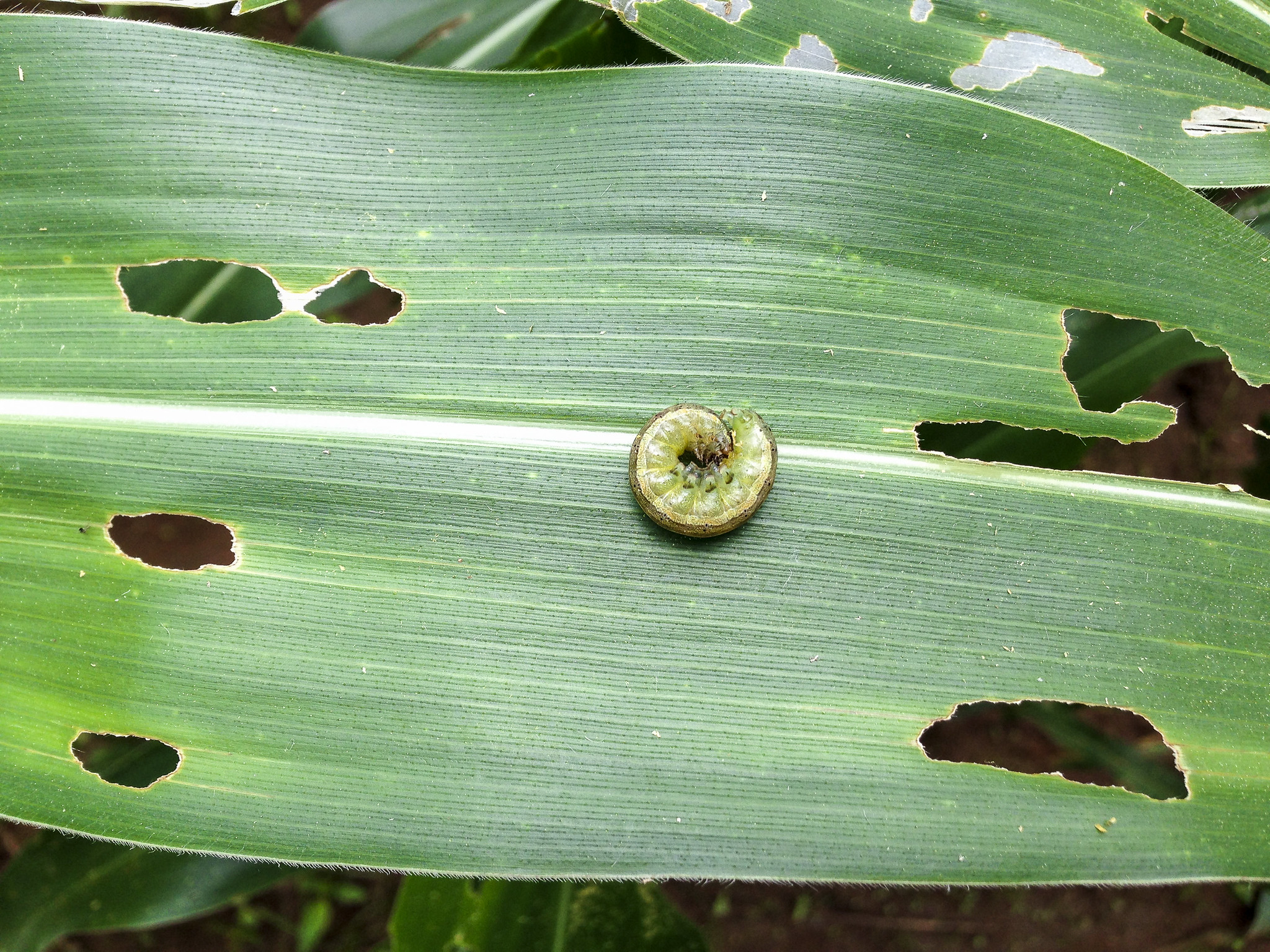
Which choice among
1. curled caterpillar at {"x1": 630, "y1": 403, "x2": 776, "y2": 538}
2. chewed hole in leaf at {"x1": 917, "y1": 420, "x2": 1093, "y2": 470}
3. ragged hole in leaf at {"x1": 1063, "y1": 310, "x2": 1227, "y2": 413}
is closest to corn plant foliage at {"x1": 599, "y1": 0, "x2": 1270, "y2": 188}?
ragged hole in leaf at {"x1": 1063, "y1": 310, "x2": 1227, "y2": 413}

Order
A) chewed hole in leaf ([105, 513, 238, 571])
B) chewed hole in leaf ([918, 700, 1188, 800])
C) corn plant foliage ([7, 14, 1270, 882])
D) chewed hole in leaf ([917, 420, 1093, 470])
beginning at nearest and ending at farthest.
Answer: corn plant foliage ([7, 14, 1270, 882]) < chewed hole in leaf ([917, 420, 1093, 470]) < chewed hole in leaf ([918, 700, 1188, 800]) < chewed hole in leaf ([105, 513, 238, 571])

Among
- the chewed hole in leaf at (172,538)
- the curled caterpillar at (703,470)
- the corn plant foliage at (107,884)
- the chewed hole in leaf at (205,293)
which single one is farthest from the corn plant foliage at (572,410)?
the chewed hole in leaf at (172,538)

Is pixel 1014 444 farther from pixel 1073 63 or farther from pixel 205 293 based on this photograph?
pixel 205 293

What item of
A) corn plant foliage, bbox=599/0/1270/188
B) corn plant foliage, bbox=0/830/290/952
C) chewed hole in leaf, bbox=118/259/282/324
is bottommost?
corn plant foliage, bbox=0/830/290/952

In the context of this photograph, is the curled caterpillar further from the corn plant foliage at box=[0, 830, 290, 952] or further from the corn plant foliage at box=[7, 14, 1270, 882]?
the corn plant foliage at box=[0, 830, 290, 952]

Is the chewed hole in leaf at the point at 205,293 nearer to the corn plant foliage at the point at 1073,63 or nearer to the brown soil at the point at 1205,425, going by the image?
the corn plant foliage at the point at 1073,63

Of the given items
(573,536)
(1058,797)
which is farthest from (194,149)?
(1058,797)

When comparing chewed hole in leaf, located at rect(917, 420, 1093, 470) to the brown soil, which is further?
the brown soil
